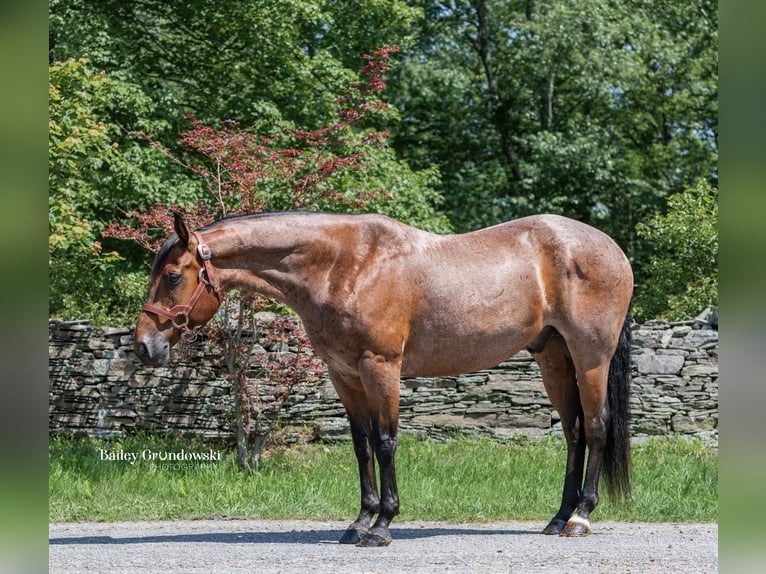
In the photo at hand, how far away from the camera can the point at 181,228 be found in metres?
5.50

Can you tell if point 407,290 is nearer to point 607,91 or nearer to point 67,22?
point 67,22

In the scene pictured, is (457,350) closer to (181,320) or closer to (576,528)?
(576,528)

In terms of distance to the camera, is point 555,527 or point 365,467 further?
point 555,527

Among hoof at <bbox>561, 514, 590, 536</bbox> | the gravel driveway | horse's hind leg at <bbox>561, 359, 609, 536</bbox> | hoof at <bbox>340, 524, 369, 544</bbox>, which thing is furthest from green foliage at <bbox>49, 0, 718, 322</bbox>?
hoof at <bbox>561, 514, 590, 536</bbox>

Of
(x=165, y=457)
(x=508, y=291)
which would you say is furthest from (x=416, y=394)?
(x=508, y=291)

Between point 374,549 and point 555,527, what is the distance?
54.4 inches

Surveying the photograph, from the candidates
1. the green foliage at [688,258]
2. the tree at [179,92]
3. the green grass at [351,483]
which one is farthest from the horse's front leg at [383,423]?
the green foliage at [688,258]

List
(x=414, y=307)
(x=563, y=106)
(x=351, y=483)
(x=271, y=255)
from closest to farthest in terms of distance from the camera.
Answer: (x=271, y=255)
(x=414, y=307)
(x=351, y=483)
(x=563, y=106)

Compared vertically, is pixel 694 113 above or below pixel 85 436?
above

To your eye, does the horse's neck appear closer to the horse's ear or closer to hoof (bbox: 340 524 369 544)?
the horse's ear

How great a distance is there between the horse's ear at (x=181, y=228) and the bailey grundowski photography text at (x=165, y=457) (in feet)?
14.0

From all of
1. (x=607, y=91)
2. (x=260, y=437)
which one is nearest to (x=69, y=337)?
(x=260, y=437)

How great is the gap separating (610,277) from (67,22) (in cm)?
1065
